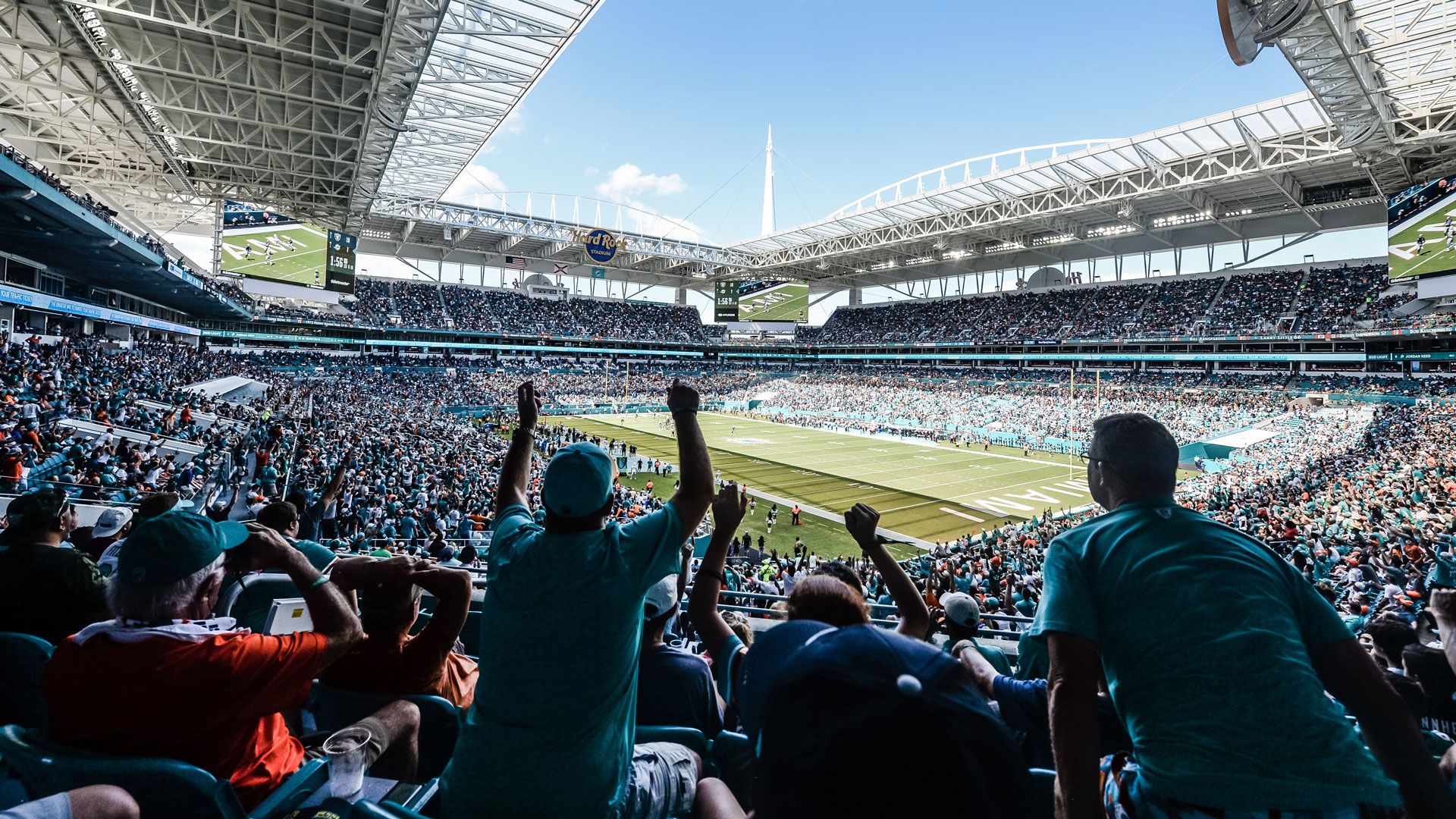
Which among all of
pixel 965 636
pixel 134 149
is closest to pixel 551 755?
pixel 965 636

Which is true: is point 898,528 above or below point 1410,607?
below

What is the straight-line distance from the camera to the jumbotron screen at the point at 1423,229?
26047 mm

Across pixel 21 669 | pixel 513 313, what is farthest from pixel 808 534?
pixel 513 313

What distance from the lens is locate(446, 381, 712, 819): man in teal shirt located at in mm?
1604

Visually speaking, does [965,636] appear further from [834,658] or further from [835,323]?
[835,323]

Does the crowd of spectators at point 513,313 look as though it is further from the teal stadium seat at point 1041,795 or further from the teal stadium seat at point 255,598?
the teal stadium seat at point 1041,795

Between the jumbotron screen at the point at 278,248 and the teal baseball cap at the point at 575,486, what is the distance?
3816 cm

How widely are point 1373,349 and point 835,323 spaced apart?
163 ft

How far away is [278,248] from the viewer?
33.0m

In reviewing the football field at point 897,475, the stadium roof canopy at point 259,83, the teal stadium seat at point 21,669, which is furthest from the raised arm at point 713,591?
the football field at point 897,475

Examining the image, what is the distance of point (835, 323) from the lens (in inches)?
3145

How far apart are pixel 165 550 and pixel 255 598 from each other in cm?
183

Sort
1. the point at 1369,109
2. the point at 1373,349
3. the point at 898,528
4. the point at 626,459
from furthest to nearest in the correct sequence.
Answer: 1. the point at 1373,349
2. the point at 626,459
3. the point at 898,528
4. the point at 1369,109

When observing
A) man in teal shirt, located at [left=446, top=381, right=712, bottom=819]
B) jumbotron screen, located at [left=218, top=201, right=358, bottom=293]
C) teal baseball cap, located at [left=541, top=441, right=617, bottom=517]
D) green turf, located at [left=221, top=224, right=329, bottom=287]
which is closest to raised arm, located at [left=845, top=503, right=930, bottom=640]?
man in teal shirt, located at [left=446, top=381, right=712, bottom=819]
